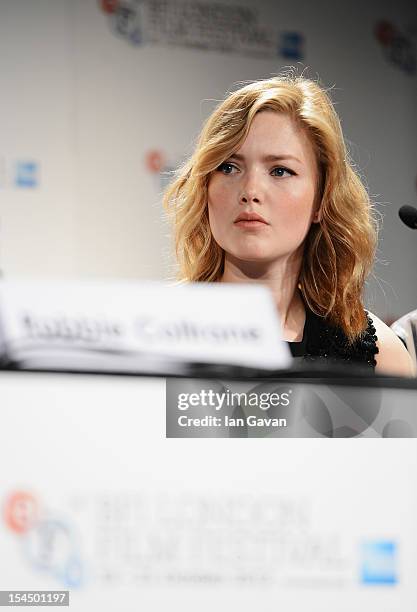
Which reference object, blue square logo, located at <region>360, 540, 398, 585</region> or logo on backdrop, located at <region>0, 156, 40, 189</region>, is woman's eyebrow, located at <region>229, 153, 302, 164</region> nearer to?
blue square logo, located at <region>360, 540, 398, 585</region>

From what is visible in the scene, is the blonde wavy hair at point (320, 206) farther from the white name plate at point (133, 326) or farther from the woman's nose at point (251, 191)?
the white name plate at point (133, 326)

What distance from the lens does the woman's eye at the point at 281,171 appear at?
0.80 metres

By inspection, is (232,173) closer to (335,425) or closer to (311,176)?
(311,176)

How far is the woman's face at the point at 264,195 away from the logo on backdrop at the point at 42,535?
13.9 inches

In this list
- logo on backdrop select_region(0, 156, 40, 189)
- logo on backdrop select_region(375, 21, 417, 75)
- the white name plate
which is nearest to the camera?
the white name plate

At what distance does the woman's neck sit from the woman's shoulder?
0.29ft

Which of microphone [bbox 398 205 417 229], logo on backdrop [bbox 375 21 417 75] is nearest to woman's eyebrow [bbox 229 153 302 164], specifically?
microphone [bbox 398 205 417 229]

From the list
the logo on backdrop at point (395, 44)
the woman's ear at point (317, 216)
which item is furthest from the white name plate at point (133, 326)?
the logo on backdrop at point (395, 44)

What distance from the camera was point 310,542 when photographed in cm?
55

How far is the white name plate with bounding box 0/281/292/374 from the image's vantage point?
1.57 ft

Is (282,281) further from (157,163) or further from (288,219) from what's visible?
(157,163)

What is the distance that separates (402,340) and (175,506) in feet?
1.35

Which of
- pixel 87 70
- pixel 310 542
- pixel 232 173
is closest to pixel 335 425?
pixel 310 542

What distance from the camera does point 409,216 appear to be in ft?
2.50
